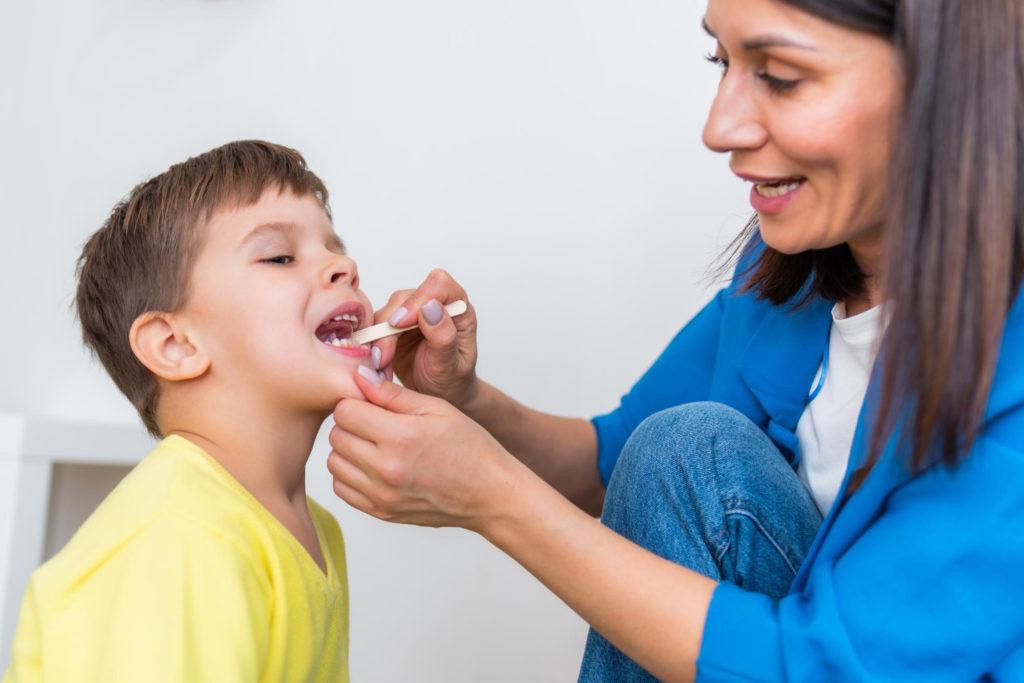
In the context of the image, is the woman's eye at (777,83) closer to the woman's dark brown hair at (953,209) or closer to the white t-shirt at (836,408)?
the woman's dark brown hair at (953,209)

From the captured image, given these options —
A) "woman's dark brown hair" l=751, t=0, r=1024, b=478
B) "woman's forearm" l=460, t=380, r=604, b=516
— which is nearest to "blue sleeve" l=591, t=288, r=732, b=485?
"woman's forearm" l=460, t=380, r=604, b=516

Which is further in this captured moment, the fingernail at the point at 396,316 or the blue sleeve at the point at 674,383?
the blue sleeve at the point at 674,383

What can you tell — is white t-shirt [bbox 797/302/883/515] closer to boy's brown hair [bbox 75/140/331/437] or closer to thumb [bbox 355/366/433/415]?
thumb [bbox 355/366/433/415]

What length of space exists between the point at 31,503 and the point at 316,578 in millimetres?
600

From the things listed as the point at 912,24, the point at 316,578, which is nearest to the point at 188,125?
the point at 316,578

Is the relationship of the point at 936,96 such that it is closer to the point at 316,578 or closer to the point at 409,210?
→ the point at 316,578

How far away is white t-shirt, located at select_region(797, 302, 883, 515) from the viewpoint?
1124 millimetres

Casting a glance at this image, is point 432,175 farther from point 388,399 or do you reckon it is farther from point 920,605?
point 920,605

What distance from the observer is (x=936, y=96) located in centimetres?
80

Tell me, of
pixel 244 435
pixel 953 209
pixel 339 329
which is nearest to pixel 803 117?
pixel 953 209

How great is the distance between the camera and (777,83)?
89cm

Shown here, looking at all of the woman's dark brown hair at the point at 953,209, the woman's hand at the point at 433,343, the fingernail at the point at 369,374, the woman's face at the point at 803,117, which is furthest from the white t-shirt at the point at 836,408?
the fingernail at the point at 369,374

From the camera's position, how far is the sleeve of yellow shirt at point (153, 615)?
2.52ft

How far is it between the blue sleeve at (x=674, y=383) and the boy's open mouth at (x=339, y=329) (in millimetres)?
478
